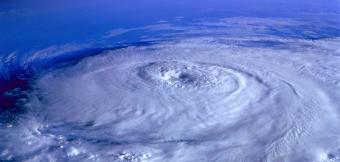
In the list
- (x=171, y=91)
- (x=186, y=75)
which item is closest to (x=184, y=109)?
(x=171, y=91)

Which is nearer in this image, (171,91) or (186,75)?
(171,91)

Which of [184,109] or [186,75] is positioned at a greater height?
[186,75]

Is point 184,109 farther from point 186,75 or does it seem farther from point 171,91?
point 186,75

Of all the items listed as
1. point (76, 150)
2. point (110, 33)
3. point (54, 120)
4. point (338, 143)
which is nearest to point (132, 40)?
point (110, 33)

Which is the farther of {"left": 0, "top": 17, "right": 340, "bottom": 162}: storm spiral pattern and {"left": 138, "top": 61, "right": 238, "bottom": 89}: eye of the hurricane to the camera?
{"left": 138, "top": 61, "right": 238, "bottom": 89}: eye of the hurricane

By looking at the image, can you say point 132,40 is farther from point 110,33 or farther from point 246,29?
point 246,29
